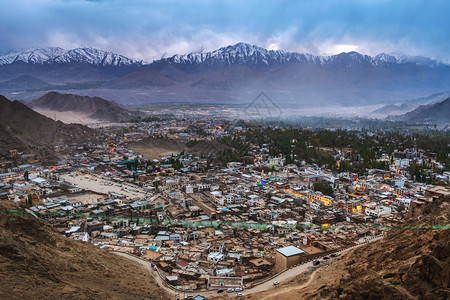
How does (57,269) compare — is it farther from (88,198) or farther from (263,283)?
(88,198)

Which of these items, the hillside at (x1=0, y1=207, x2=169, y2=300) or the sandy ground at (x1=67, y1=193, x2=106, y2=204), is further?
the sandy ground at (x1=67, y1=193, x2=106, y2=204)

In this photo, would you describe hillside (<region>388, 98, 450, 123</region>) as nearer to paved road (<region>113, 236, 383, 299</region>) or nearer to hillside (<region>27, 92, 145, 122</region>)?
hillside (<region>27, 92, 145, 122</region>)

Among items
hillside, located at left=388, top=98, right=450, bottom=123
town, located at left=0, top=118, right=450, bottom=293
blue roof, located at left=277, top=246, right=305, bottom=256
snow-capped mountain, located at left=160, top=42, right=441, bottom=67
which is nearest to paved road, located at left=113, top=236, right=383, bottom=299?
town, located at left=0, top=118, right=450, bottom=293

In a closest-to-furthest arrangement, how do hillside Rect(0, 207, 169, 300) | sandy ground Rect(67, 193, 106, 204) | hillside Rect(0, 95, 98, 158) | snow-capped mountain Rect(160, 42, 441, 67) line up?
hillside Rect(0, 207, 169, 300) → sandy ground Rect(67, 193, 106, 204) → hillside Rect(0, 95, 98, 158) → snow-capped mountain Rect(160, 42, 441, 67)

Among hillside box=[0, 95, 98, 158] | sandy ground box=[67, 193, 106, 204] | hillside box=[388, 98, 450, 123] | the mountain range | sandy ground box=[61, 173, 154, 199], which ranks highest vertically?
the mountain range

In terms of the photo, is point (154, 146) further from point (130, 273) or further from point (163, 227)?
point (130, 273)

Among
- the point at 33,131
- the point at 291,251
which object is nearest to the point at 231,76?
the point at 33,131

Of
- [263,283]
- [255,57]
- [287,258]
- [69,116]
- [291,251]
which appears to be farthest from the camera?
[255,57]
